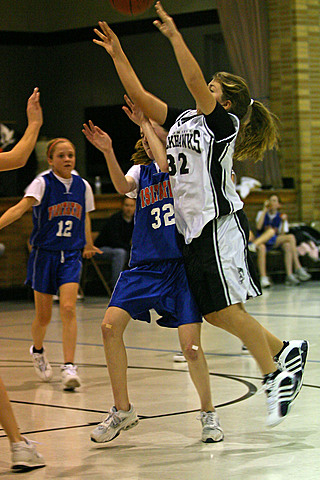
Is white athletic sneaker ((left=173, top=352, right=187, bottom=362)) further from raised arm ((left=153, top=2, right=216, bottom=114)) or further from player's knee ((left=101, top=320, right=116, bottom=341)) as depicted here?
raised arm ((left=153, top=2, right=216, bottom=114))

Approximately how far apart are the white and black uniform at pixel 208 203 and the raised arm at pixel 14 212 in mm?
1304

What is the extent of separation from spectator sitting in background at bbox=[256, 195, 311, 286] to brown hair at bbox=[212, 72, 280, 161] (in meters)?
8.00

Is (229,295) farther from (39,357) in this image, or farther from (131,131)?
(131,131)

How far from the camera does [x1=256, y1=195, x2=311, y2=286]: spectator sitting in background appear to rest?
11641 millimetres

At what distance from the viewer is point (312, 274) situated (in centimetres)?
1254

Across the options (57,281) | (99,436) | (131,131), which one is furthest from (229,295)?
(131,131)

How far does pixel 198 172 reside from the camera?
329 cm

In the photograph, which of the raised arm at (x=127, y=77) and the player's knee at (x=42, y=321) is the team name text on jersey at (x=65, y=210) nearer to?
the player's knee at (x=42, y=321)

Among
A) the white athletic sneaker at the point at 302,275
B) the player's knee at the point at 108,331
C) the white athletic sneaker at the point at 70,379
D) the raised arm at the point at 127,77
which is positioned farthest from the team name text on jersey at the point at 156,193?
the white athletic sneaker at the point at 302,275

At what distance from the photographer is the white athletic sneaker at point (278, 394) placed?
11.0 feet

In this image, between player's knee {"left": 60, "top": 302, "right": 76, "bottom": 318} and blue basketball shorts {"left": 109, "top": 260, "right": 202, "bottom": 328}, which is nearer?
blue basketball shorts {"left": 109, "top": 260, "right": 202, "bottom": 328}

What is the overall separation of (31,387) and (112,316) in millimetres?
1690

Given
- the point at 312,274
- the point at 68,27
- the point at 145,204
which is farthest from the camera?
the point at 68,27

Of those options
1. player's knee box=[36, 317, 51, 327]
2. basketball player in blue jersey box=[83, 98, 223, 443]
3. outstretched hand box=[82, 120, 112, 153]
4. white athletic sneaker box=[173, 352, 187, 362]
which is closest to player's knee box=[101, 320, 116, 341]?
basketball player in blue jersey box=[83, 98, 223, 443]
